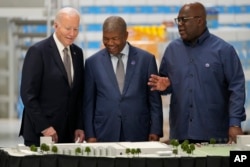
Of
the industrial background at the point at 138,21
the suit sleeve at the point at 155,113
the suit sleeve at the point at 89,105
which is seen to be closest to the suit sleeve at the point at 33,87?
the suit sleeve at the point at 89,105

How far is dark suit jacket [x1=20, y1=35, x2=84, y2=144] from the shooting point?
6.20 m

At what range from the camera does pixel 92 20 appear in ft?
35.9

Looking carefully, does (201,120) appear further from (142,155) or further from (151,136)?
(142,155)

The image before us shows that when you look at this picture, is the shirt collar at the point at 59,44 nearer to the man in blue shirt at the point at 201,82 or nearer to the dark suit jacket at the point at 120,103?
the dark suit jacket at the point at 120,103

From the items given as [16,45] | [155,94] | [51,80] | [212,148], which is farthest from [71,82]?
[16,45]

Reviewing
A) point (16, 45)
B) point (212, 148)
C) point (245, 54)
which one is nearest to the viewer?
point (212, 148)

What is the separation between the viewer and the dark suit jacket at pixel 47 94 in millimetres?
6199

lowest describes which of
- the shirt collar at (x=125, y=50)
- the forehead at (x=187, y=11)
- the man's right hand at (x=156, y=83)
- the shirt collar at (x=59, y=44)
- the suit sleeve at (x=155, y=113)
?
the suit sleeve at (x=155, y=113)

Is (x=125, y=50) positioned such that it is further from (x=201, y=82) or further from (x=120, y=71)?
(x=201, y=82)

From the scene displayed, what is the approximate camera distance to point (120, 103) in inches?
252

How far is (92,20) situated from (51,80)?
15.5 ft

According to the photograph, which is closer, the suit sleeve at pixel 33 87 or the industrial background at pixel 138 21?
the suit sleeve at pixel 33 87

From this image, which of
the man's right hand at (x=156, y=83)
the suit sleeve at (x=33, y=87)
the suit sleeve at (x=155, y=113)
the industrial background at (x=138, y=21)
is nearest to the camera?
the suit sleeve at (x=33, y=87)

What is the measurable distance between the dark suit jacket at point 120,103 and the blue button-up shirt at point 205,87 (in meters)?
0.18
